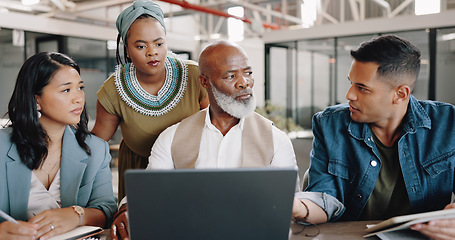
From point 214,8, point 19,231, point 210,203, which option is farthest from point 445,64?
point 19,231

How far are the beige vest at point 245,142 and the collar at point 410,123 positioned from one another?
400 millimetres

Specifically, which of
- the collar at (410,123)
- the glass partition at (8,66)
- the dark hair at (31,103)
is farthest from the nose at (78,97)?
the glass partition at (8,66)

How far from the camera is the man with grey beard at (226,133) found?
1959mm

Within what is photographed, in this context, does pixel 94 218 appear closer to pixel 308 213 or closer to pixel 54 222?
pixel 54 222

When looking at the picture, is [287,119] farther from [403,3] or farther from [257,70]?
[257,70]

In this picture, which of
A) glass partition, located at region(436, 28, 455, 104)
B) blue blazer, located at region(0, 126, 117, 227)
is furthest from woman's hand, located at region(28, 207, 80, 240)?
glass partition, located at region(436, 28, 455, 104)

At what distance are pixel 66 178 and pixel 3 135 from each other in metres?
0.35

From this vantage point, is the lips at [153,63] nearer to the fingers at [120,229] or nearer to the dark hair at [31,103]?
the dark hair at [31,103]

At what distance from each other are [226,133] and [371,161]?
0.71 metres

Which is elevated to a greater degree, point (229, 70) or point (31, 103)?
point (229, 70)

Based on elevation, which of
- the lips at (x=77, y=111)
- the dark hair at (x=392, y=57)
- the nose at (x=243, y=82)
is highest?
the dark hair at (x=392, y=57)

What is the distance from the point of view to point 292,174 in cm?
102

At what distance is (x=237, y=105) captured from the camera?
1.95 m

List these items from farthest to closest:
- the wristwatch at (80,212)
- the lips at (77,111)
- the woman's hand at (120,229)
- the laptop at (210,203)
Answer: the lips at (77,111) < the wristwatch at (80,212) < the woman's hand at (120,229) < the laptop at (210,203)
